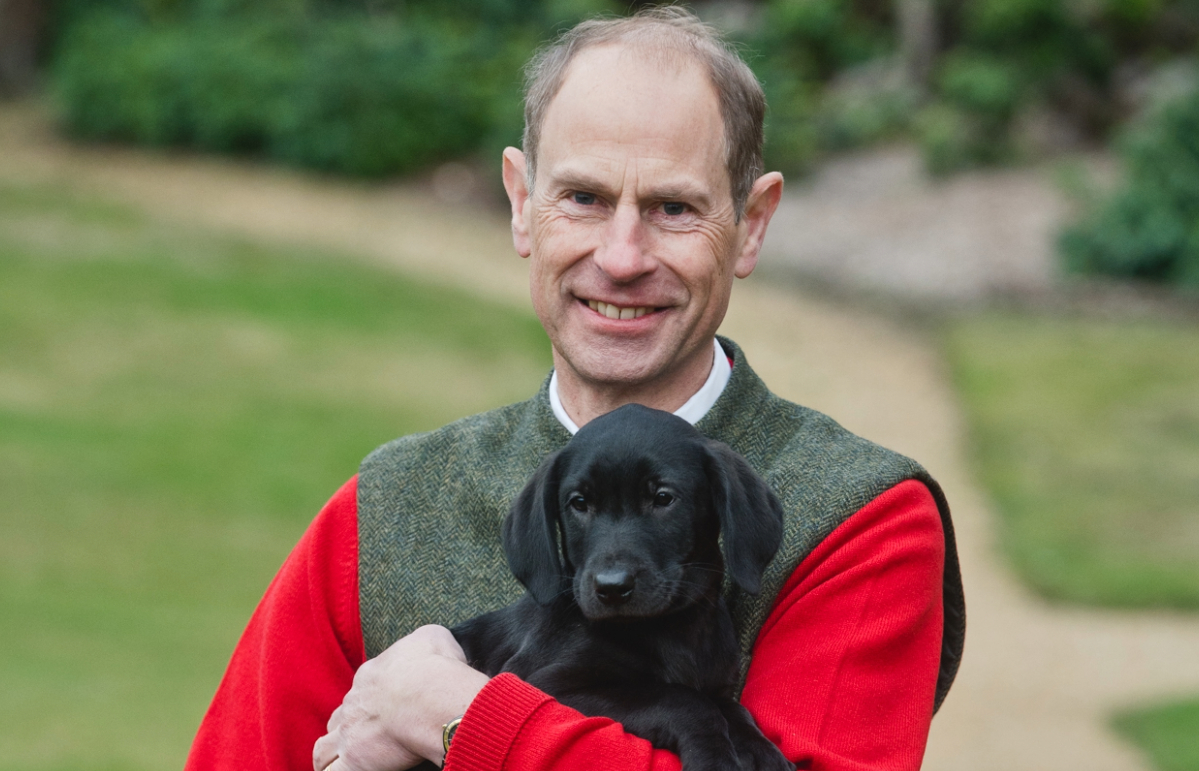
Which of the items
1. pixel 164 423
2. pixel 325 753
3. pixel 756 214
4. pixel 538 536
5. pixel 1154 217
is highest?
pixel 756 214

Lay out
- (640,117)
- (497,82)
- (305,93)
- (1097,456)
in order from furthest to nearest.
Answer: (497,82), (305,93), (1097,456), (640,117)

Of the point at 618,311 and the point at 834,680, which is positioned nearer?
the point at 834,680

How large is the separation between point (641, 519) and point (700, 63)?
3.04 ft

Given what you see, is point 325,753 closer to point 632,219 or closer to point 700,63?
point 632,219

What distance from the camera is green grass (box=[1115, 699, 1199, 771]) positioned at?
7.42m

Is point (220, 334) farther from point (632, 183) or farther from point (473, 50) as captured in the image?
point (632, 183)

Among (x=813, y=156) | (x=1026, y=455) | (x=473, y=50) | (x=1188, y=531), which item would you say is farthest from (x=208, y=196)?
(x=1188, y=531)

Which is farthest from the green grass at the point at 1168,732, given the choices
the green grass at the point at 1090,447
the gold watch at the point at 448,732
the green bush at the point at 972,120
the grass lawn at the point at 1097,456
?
the green bush at the point at 972,120

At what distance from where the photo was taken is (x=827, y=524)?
2.69m

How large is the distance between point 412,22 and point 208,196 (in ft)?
15.7

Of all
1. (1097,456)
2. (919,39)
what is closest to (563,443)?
(1097,456)

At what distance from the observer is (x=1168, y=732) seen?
25.4ft

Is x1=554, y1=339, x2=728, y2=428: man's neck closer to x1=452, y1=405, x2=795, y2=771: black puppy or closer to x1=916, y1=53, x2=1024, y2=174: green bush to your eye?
x1=452, y1=405, x2=795, y2=771: black puppy

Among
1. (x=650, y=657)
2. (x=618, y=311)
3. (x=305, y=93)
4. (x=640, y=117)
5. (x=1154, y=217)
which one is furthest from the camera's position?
(x=305, y=93)
